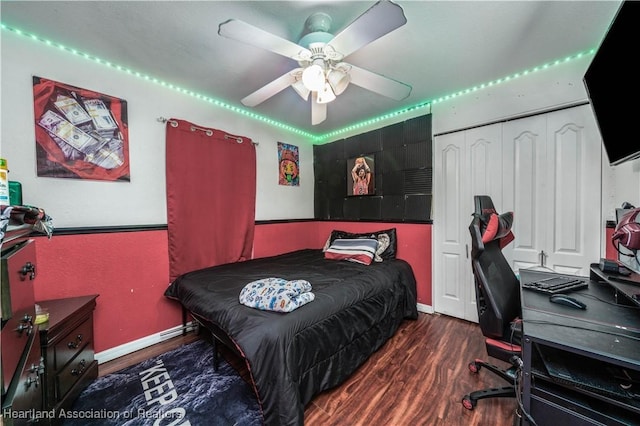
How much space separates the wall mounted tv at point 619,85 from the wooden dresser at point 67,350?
10.2ft

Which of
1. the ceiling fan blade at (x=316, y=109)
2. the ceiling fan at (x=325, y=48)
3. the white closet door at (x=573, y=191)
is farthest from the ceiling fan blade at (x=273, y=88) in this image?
the white closet door at (x=573, y=191)

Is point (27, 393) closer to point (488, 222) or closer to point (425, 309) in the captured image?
point (488, 222)

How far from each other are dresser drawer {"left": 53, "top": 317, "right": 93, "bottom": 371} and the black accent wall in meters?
2.91

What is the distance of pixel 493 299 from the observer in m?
1.36

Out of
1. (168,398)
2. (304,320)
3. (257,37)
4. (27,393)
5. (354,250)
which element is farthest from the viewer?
(354,250)

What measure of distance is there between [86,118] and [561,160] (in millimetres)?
3968

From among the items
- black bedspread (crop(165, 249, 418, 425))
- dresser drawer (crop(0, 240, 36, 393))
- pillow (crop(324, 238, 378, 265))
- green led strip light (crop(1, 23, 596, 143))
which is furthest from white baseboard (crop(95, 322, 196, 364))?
green led strip light (crop(1, 23, 596, 143))

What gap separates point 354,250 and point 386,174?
45.0 inches

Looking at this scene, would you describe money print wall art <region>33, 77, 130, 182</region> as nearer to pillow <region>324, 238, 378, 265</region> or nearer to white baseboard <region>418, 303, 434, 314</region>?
pillow <region>324, 238, 378, 265</region>

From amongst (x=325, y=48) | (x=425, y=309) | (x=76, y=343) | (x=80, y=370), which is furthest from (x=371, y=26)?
(x=425, y=309)

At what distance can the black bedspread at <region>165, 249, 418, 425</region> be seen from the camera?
1258 mm

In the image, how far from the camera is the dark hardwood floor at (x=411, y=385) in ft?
4.52

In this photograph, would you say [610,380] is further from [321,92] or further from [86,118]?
[86,118]

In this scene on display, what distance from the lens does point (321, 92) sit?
1.70 m
